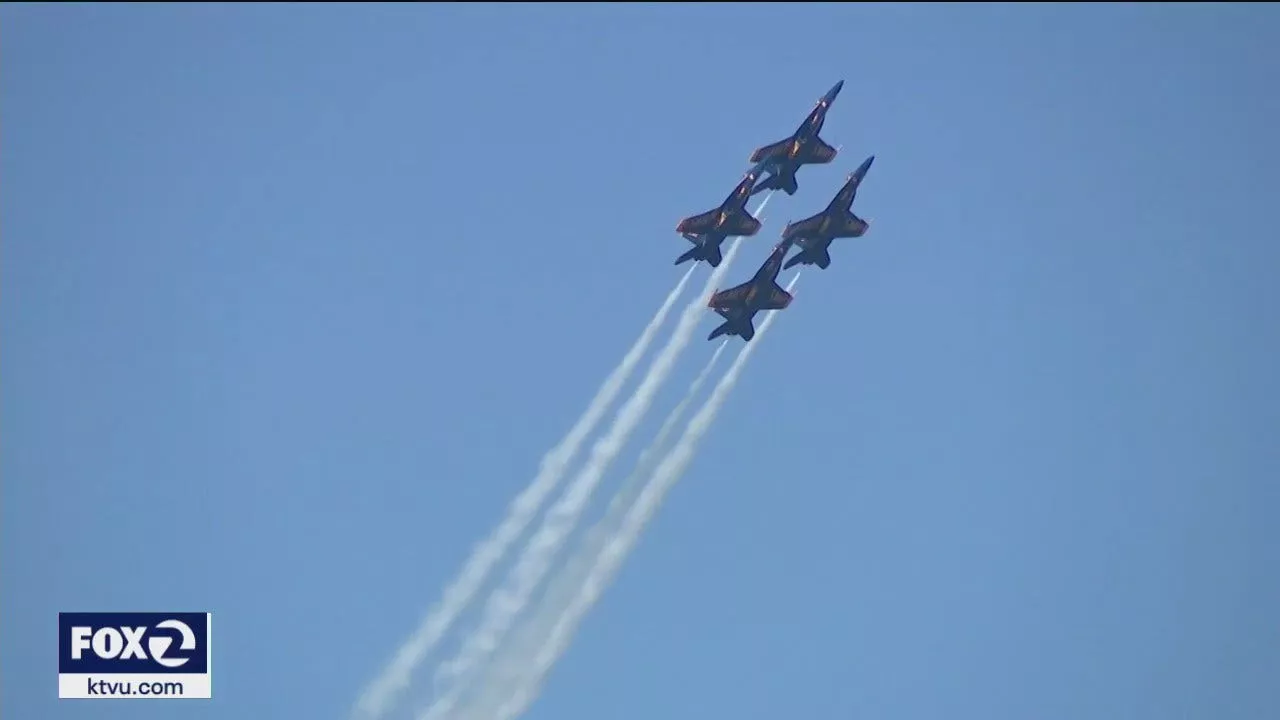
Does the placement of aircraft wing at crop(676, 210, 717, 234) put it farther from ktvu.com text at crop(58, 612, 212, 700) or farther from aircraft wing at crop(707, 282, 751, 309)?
ktvu.com text at crop(58, 612, 212, 700)

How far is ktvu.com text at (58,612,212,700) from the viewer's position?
103m

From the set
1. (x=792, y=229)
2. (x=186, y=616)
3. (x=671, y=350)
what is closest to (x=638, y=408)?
(x=671, y=350)

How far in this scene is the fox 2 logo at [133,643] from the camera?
103 meters

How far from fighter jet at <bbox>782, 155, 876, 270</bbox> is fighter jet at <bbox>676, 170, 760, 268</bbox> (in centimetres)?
195

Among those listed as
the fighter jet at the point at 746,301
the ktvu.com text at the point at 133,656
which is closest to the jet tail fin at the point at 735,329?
the fighter jet at the point at 746,301

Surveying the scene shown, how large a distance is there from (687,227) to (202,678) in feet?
87.8

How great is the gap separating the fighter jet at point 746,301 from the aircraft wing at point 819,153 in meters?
4.52

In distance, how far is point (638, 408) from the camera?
109125 millimetres

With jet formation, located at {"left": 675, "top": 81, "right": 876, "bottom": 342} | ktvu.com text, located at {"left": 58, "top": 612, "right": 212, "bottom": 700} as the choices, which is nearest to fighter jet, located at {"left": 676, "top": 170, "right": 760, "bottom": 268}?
jet formation, located at {"left": 675, "top": 81, "right": 876, "bottom": 342}

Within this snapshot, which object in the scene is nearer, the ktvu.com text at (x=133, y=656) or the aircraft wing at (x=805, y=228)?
the ktvu.com text at (x=133, y=656)

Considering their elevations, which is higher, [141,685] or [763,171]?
[763,171]

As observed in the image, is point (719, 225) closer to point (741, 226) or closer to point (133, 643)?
point (741, 226)

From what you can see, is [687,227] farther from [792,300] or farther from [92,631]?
[92,631]

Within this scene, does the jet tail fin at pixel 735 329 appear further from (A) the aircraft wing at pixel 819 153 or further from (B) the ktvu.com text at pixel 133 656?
(B) the ktvu.com text at pixel 133 656
